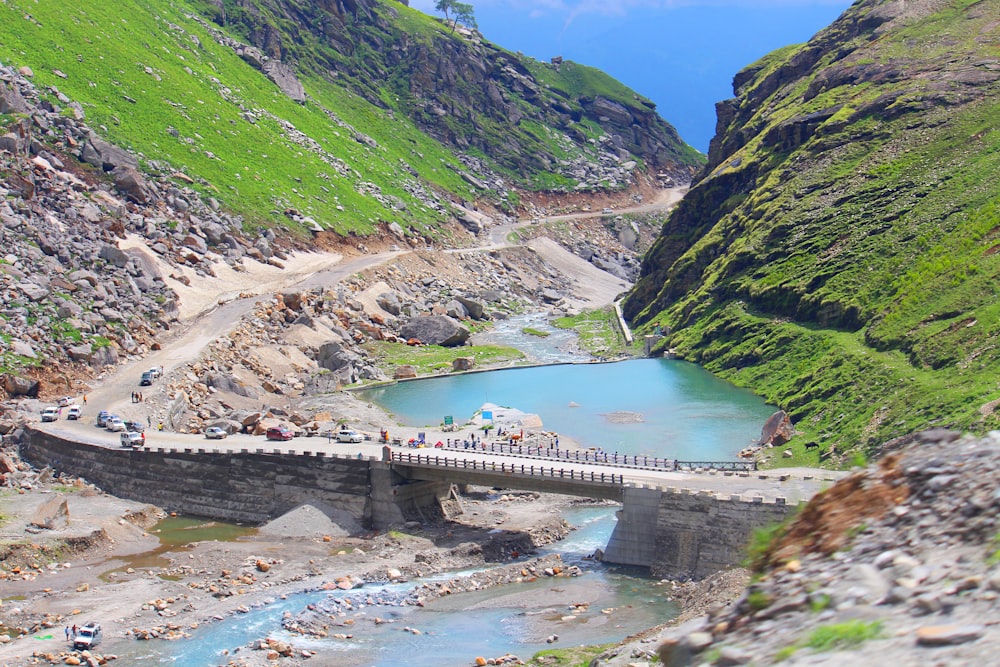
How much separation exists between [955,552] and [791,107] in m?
158

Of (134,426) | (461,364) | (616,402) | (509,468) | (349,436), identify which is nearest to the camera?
(509,468)

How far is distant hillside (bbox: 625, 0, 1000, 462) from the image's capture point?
7838 centimetres

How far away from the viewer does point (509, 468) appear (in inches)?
2608

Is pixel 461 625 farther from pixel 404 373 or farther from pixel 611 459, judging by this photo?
pixel 404 373

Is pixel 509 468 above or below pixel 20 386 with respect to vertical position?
below

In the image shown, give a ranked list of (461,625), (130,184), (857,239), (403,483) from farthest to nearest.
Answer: (130,184) → (857,239) → (403,483) → (461,625)

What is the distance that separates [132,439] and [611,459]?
34.5m

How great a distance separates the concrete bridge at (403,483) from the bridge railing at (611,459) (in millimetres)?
908

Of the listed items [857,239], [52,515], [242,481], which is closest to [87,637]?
[52,515]

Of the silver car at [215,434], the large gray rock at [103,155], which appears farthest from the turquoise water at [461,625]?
the large gray rock at [103,155]

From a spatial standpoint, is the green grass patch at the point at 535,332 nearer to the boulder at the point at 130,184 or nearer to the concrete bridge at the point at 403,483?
the boulder at the point at 130,184

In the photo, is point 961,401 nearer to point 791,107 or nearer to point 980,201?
point 980,201

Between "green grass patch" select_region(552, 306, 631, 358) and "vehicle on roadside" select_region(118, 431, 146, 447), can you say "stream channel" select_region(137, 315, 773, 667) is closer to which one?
"green grass patch" select_region(552, 306, 631, 358)

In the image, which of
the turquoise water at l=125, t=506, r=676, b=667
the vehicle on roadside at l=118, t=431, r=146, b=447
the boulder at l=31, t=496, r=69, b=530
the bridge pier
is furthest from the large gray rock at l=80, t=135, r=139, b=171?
the bridge pier
